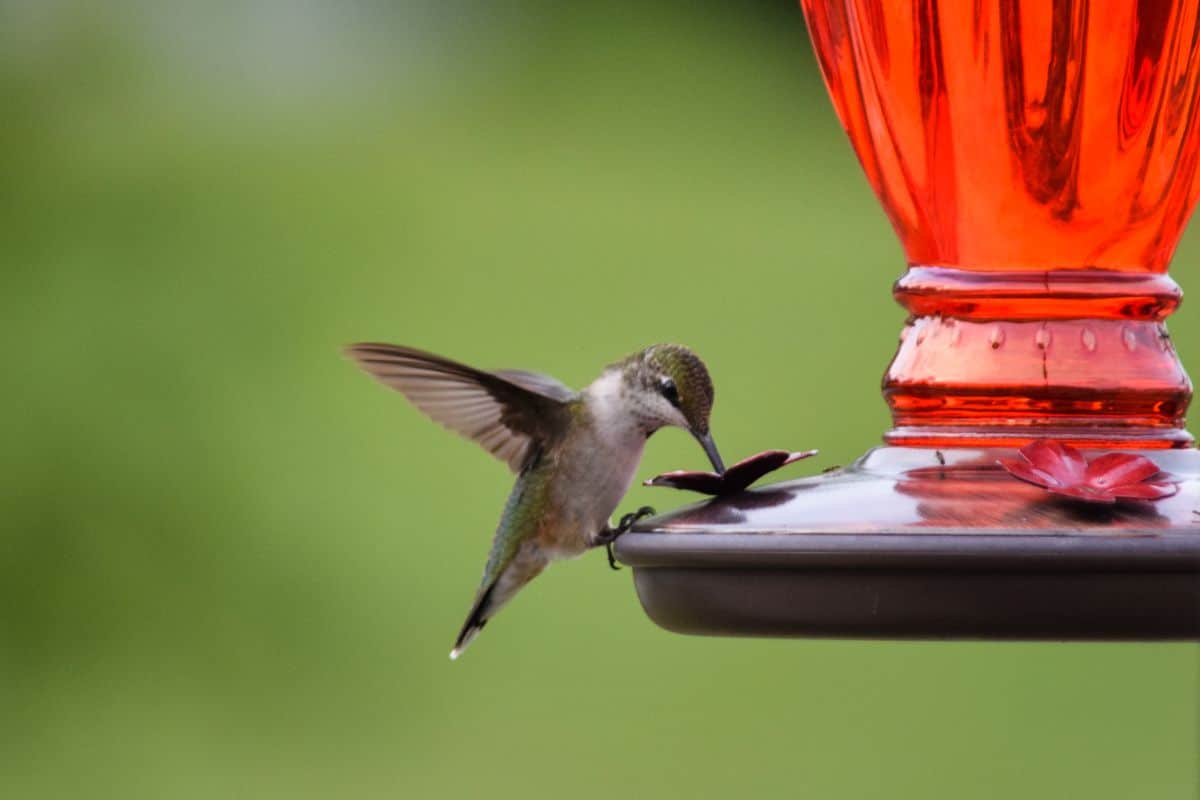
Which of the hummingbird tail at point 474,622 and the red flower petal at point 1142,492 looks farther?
the hummingbird tail at point 474,622

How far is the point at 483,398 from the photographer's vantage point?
3881 millimetres

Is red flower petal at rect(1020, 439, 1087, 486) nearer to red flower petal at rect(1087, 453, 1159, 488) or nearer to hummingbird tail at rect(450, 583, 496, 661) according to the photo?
red flower petal at rect(1087, 453, 1159, 488)

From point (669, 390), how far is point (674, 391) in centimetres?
2

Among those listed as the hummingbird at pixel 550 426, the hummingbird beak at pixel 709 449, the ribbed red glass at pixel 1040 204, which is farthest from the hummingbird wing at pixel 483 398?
the ribbed red glass at pixel 1040 204

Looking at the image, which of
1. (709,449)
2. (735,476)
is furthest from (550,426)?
(735,476)

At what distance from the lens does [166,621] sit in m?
9.02

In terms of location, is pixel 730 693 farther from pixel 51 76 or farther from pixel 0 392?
pixel 51 76

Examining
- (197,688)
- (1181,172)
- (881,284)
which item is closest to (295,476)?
(197,688)

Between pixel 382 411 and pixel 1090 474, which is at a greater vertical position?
pixel 1090 474

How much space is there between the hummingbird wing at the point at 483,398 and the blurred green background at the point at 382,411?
3986mm

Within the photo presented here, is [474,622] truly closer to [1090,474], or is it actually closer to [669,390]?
[669,390]

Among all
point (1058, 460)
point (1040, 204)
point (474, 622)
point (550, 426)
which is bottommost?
point (474, 622)

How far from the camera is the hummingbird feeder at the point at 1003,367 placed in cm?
185

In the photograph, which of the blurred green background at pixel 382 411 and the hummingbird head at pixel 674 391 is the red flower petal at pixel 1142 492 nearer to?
the hummingbird head at pixel 674 391
